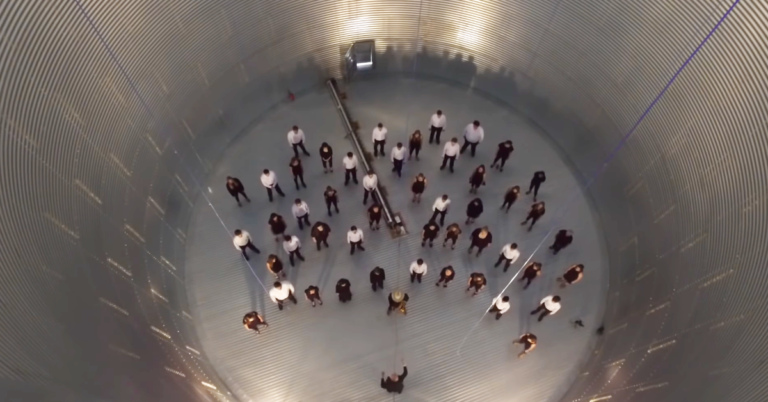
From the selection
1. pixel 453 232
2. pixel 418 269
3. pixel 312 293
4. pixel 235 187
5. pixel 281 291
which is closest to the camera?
pixel 281 291

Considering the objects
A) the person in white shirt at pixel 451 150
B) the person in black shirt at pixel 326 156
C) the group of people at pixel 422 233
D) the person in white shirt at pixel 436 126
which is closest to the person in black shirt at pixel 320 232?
the group of people at pixel 422 233

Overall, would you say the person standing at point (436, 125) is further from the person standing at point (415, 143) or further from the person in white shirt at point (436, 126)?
the person standing at point (415, 143)

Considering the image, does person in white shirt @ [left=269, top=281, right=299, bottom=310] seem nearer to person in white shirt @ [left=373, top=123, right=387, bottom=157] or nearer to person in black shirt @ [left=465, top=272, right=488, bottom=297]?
person in black shirt @ [left=465, top=272, right=488, bottom=297]

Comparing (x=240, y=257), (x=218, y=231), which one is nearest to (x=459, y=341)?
(x=240, y=257)

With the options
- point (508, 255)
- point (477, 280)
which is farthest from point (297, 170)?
point (508, 255)

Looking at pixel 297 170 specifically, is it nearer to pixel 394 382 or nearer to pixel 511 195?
pixel 511 195

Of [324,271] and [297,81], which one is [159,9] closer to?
[297,81]
